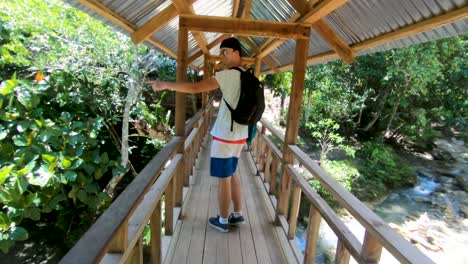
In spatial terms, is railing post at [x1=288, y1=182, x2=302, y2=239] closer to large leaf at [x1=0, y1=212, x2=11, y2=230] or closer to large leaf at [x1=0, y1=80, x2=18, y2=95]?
large leaf at [x1=0, y1=212, x2=11, y2=230]

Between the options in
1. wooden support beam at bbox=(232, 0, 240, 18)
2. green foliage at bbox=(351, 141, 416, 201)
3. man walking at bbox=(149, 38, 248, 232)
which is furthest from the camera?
green foliage at bbox=(351, 141, 416, 201)

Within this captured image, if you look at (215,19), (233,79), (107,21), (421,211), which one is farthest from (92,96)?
(421,211)

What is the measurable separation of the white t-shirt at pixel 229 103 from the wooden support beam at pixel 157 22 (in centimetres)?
106

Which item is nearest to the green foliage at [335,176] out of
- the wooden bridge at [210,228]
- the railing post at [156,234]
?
the wooden bridge at [210,228]

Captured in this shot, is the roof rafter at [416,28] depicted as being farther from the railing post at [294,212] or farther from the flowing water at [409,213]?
the flowing water at [409,213]

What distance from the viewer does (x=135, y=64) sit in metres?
8.00

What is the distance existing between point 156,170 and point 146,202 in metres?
0.18

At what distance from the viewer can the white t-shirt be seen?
2400 millimetres

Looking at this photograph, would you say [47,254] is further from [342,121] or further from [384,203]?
[342,121]

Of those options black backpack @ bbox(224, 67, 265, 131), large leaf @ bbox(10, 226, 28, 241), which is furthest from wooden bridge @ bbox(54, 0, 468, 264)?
large leaf @ bbox(10, 226, 28, 241)

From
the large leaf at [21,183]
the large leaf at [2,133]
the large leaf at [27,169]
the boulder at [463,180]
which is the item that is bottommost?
the boulder at [463,180]

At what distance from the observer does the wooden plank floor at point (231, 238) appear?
2.57m

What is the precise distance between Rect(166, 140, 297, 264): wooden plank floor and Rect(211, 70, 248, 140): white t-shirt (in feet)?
2.97

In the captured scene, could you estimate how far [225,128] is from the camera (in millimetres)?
2570
